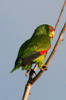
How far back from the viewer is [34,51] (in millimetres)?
8492

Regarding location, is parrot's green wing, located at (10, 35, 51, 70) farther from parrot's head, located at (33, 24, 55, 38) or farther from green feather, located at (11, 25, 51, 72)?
parrot's head, located at (33, 24, 55, 38)

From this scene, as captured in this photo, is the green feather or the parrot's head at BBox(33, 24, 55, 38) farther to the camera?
the parrot's head at BBox(33, 24, 55, 38)

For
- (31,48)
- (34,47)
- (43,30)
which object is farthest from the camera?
(43,30)

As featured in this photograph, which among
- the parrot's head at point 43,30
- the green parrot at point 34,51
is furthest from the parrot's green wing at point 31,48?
the parrot's head at point 43,30

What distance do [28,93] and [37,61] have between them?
2276 mm

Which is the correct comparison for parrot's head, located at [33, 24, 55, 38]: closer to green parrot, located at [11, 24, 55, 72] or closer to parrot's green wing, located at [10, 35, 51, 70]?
green parrot, located at [11, 24, 55, 72]

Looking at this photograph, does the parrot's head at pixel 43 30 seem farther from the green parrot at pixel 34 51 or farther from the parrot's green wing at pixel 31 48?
the parrot's green wing at pixel 31 48

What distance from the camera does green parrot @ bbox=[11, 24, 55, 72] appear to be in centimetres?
788

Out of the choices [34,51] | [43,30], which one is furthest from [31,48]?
[43,30]

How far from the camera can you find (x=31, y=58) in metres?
8.05

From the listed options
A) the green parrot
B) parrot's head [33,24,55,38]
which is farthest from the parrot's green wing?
parrot's head [33,24,55,38]

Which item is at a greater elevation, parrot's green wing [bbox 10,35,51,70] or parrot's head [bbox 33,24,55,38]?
parrot's green wing [bbox 10,35,51,70]

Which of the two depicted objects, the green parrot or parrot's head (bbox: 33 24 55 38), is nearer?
the green parrot

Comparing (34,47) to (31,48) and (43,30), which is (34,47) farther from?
(43,30)
